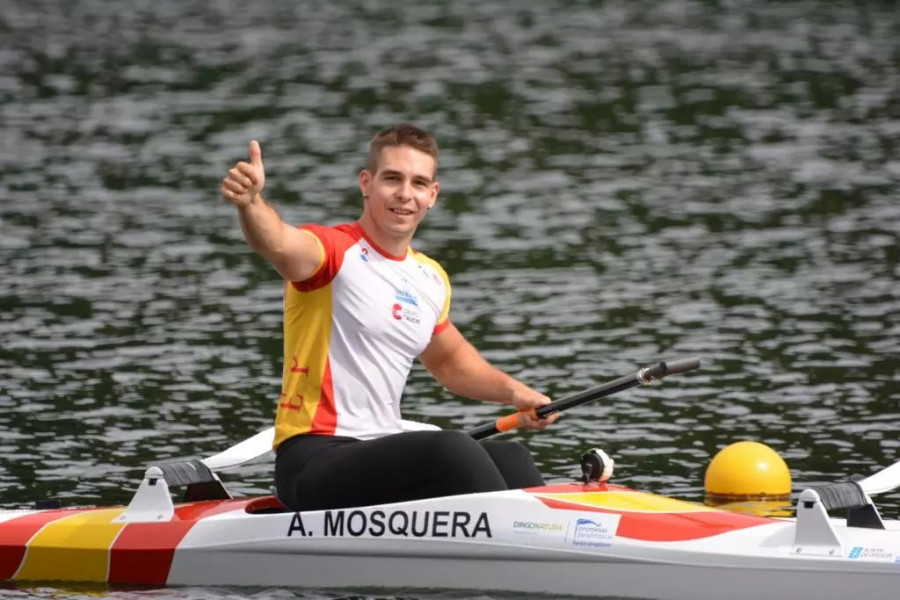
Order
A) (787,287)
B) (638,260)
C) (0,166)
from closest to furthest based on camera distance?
(787,287), (638,260), (0,166)

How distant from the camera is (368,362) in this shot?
8391 millimetres

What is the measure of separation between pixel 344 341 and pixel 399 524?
2.64 feet


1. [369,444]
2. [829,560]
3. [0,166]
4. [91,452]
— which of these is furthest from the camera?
[0,166]

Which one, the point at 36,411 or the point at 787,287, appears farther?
the point at 787,287

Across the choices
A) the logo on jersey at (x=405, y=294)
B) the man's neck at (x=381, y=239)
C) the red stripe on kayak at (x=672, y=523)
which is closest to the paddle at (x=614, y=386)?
the red stripe on kayak at (x=672, y=523)

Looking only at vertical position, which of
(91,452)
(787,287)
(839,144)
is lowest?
(91,452)

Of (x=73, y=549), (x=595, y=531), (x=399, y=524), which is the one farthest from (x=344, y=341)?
(x=73, y=549)

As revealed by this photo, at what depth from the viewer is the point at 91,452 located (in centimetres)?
1200

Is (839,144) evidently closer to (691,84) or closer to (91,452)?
(691,84)

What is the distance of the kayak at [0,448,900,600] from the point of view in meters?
7.81

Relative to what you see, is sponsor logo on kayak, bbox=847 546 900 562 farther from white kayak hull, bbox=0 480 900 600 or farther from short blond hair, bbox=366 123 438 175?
short blond hair, bbox=366 123 438 175

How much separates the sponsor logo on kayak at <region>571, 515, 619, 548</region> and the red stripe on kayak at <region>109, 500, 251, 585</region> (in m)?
1.64

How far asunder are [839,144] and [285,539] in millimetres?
17188

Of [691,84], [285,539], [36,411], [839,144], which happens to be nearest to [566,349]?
[36,411]
